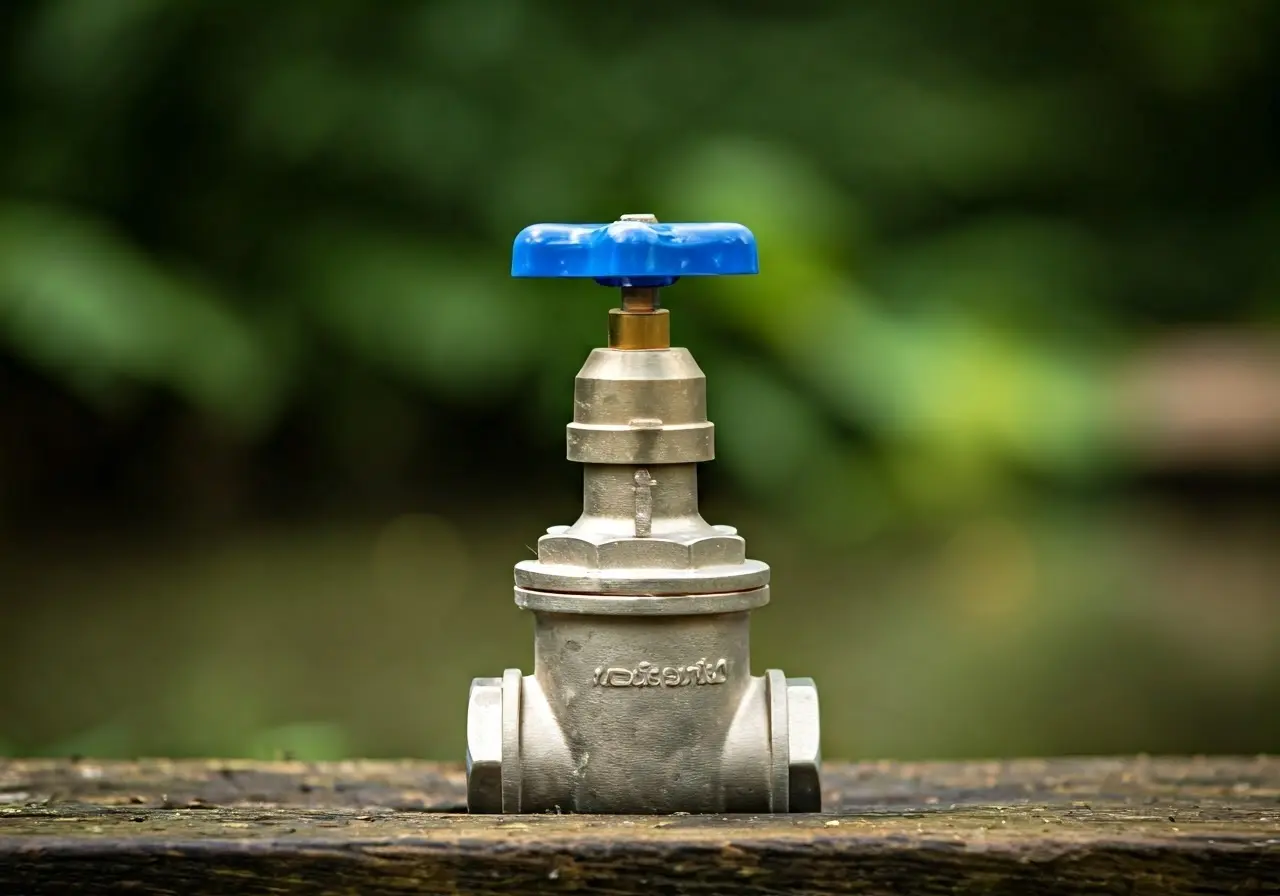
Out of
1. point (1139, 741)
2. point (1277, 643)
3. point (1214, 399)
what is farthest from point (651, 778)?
point (1214, 399)

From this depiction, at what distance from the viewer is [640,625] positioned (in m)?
0.58

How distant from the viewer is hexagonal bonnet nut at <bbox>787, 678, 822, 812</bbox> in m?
0.59

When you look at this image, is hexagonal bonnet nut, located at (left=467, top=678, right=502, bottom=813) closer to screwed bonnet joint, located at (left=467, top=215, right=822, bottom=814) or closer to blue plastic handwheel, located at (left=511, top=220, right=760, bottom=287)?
screwed bonnet joint, located at (left=467, top=215, right=822, bottom=814)

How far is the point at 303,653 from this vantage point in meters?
1.50

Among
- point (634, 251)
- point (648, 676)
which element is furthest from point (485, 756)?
point (634, 251)

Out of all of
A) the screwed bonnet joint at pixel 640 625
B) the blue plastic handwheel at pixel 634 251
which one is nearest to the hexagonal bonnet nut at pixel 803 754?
the screwed bonnet joint at pixel 640 625

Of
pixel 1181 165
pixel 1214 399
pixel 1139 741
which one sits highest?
pixel 1181 165

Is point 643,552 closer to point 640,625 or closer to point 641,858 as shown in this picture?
point 640,625

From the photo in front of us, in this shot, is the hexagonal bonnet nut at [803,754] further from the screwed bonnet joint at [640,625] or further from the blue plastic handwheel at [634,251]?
the blue plastic handwheel at [634,251]

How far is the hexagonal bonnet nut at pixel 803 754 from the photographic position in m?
0.59

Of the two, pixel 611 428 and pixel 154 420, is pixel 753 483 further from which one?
pixel 611 428

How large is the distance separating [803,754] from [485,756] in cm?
11

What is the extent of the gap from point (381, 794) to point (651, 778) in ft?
0.59

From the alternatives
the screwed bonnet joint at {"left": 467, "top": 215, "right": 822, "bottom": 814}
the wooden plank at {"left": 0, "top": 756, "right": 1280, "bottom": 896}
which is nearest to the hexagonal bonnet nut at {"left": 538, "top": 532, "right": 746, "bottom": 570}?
the screwed bonnet joint at {"left": 467, "top": 215, "right": 822, "bottom": 814}
